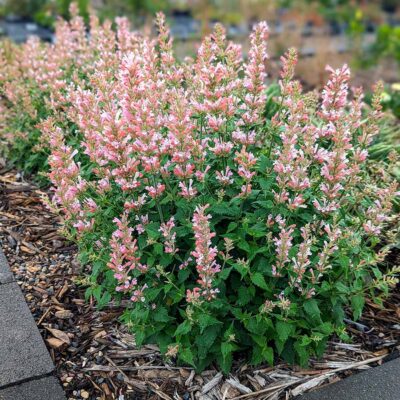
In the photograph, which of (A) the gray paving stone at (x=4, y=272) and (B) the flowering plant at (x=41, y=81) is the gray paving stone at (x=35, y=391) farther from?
(B) the flowering plant at (x=41, y=81)

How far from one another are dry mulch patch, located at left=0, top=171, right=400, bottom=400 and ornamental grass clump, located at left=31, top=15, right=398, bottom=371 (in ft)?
0.40

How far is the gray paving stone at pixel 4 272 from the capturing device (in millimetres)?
3361

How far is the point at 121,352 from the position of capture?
3008 millimetres

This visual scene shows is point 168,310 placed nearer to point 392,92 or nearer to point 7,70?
point 7,70

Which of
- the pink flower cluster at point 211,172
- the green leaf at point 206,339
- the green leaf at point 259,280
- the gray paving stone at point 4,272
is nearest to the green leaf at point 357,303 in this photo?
the pink flower cluster at point 211,172

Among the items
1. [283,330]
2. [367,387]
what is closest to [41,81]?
[283,330]

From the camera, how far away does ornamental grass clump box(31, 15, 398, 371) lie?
257cm

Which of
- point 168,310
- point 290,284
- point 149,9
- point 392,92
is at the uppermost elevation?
point 149,9

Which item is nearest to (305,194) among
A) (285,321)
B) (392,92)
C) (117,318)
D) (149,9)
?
(285,321)

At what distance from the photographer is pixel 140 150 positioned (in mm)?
2559

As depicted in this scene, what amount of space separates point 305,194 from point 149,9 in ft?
29.4

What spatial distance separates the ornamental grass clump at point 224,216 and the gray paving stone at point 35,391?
46cm

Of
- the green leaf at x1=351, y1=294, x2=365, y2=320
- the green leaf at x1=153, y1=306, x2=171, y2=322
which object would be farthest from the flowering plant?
the green leaf at x1=351, y1=294, x2=365, y2=320

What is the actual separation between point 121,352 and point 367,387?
126cm
